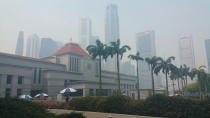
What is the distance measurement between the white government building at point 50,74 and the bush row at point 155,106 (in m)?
31.4

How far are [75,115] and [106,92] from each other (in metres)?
48.0

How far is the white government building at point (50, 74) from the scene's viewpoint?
47.7 meters

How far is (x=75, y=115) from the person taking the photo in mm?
11758

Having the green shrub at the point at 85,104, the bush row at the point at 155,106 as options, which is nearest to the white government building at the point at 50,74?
the green shrub at the point at 85,104

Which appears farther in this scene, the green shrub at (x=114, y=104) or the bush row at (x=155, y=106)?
the green shrub at (x=114, y=104)

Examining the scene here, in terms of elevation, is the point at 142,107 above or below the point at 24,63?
below

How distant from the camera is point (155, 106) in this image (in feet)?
56.7

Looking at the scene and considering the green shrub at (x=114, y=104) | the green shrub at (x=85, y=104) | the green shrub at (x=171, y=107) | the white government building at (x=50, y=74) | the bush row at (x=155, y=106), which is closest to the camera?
the green shrub at (x=171, y=107)

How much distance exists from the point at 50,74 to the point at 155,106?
1664 inches

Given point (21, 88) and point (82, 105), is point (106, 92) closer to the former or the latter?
point (21, 88)

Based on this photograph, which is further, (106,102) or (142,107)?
(106,102)

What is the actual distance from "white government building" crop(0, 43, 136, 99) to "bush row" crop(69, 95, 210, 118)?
31.4 m

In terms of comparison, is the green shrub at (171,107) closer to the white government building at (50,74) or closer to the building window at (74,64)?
the white government building at (50,74)

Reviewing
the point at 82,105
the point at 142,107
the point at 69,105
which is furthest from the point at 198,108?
the point at 69,105
